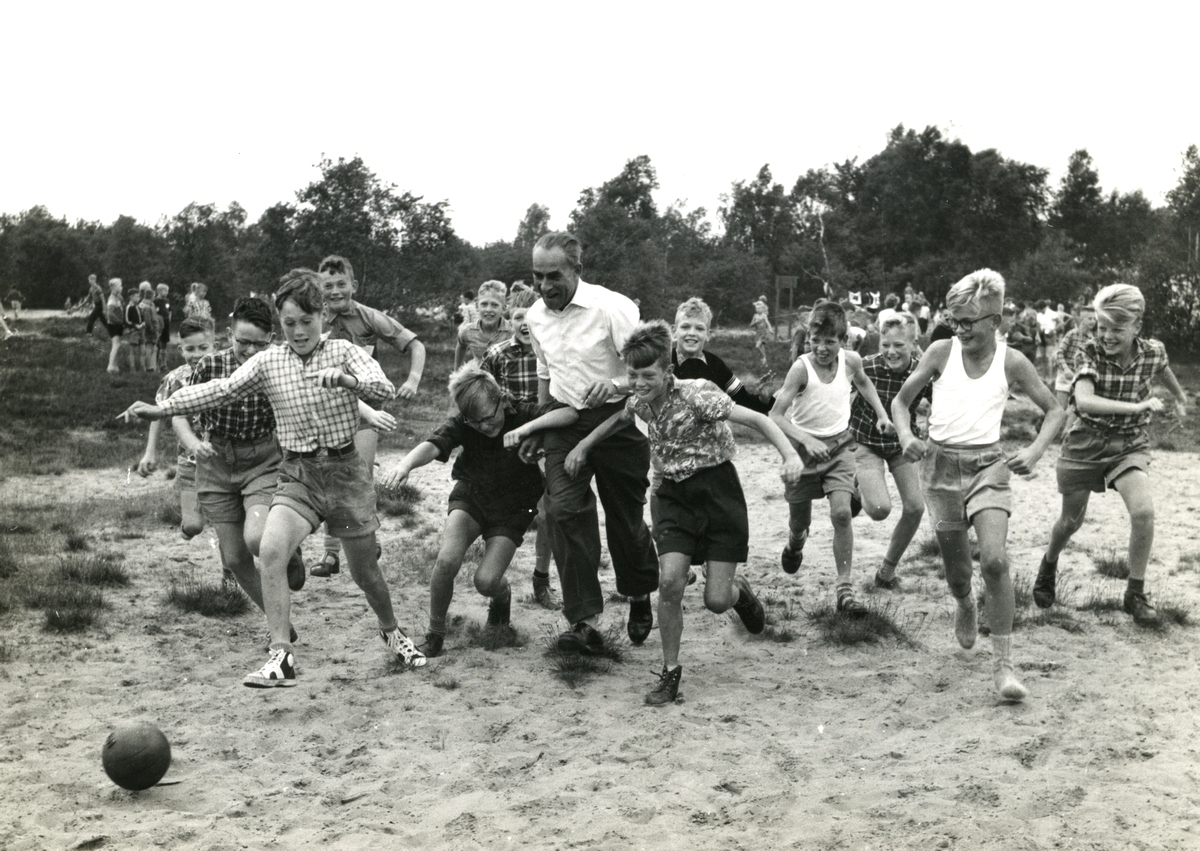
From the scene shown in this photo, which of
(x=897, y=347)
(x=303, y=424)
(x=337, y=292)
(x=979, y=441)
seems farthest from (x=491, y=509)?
(x=897, y=347)

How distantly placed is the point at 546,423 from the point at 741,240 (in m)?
56.6

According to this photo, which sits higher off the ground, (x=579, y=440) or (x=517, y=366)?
(x=517, y=366)

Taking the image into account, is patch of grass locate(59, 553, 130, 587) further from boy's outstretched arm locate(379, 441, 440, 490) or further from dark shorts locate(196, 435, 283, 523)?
boy's outstretched arm locate(379, 441, 440, 490)

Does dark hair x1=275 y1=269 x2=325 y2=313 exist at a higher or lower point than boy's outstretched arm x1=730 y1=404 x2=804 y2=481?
higher

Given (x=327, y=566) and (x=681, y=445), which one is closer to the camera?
(x=681, y=445)

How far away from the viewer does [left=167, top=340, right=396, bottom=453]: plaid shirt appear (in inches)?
223

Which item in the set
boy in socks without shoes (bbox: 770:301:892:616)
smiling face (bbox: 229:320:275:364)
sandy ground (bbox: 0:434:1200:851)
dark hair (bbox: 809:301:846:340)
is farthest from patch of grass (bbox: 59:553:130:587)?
dark hair (bbox: 809:301:846:340)

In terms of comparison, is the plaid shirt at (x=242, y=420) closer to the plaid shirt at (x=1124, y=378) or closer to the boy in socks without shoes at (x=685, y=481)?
the boy in socks without shoes at (x=685, y=481)

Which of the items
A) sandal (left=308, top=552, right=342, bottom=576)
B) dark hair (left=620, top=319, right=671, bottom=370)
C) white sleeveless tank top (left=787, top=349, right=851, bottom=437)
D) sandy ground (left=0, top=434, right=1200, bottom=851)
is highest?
dark hair (left=620, top=319, right=671, bottom=370)

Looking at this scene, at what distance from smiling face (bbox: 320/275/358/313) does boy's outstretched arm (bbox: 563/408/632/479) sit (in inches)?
100

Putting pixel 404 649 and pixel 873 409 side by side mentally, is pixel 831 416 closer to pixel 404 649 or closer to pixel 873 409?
pixel 873 409

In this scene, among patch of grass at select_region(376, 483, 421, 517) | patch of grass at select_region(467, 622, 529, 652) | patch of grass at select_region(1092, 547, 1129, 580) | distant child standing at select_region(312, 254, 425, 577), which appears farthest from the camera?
patch of grass at select_region(376, 483, 421, 517)

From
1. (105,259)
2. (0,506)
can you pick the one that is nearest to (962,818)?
(0,506)

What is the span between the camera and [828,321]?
7.18 meters
